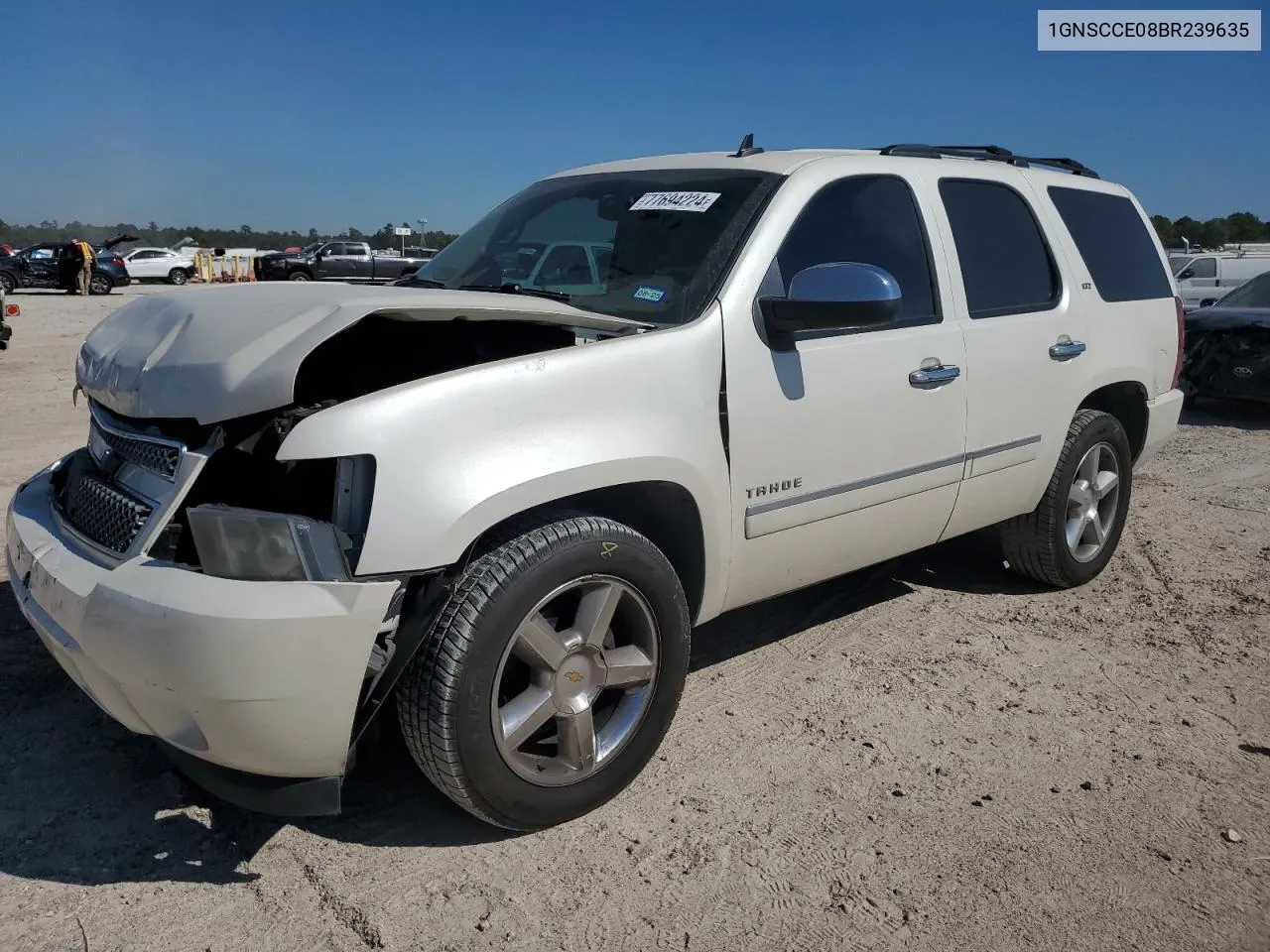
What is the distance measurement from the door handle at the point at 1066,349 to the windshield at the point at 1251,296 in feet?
24.7

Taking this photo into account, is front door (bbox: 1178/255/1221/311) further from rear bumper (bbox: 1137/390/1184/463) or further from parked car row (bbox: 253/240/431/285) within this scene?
parked car row (bbox: 253/240/431/285)

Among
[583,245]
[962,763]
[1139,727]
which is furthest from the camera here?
[583,245]

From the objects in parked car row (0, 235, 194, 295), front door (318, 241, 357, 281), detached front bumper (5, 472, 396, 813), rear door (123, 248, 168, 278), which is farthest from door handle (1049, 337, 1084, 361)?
rear door (123, 248, 168, 278)

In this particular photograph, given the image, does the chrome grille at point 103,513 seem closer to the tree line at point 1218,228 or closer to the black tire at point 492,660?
the black tire at point 492,660

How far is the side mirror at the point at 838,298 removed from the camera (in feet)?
9.87

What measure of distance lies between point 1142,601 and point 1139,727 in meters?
1.43

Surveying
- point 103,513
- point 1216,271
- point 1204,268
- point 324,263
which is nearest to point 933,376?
point 103,513

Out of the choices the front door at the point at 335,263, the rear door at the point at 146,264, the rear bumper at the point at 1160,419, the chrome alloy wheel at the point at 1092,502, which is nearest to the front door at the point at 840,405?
the chrome alloy wheel at the point at 1092,502

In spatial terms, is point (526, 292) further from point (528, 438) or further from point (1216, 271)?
point (1216, 271)

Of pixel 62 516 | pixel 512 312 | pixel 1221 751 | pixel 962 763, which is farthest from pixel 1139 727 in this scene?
pixel 62 516

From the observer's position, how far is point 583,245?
377 cm

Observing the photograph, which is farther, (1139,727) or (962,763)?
(1139,727)

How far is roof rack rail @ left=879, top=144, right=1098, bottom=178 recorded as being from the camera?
13.3ft

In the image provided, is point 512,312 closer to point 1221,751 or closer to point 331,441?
point 331,441
